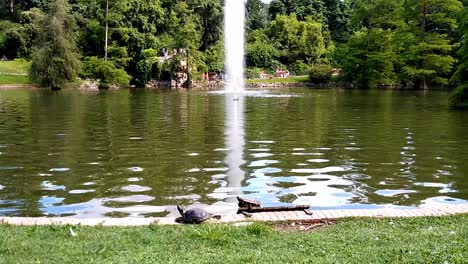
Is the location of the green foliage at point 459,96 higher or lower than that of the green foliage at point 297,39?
lower

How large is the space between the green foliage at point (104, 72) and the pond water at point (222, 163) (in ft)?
105

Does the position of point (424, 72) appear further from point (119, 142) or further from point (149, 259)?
point (149, 259)

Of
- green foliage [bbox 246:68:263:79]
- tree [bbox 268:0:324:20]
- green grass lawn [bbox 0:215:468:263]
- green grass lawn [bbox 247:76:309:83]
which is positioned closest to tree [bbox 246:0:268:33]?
tree [bbox 268:0:324:20]

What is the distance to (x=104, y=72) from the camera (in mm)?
54562

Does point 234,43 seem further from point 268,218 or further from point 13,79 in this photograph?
point 268,218

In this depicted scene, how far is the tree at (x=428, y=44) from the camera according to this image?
45.9 m

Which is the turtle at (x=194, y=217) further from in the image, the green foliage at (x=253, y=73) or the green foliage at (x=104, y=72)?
the green foliage at (x=253, y=73)

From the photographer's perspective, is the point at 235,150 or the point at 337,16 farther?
the point at 337,16

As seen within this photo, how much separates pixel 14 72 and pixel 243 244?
56.9m

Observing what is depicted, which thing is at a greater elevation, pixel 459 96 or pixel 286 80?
pixel 286 80

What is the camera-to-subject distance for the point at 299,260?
5480 millimetres

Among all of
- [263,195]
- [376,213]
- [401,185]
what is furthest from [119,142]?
[376,213]

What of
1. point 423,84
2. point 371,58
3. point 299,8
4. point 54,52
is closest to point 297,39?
point 299,8

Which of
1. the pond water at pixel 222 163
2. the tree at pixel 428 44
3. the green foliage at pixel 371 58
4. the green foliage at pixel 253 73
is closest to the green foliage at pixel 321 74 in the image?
the green foliage at pixel 371 58
